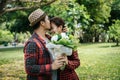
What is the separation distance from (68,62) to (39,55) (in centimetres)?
46

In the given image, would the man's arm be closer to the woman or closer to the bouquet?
the bouquet

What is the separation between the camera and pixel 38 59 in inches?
190

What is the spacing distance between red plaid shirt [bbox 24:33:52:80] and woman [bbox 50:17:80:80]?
0.33 m

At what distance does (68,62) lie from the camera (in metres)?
5.11

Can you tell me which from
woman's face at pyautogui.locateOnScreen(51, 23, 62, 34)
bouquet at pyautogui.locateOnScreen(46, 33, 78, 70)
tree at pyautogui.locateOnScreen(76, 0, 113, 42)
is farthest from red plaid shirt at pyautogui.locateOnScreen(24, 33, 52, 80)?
tree at pyautogui.locateOnScreen(76, 0, 113, 42)

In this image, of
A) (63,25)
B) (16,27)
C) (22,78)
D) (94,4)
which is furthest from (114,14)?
(63,25)

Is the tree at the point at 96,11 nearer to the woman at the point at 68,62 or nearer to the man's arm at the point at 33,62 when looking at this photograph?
the woman at the point at 68,62

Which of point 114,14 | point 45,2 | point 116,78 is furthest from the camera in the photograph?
point 114,14

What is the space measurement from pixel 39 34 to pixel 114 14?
65.5 metres

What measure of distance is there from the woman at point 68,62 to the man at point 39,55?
1.01ft

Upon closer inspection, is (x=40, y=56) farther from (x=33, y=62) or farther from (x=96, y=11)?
(x=96, y=11)

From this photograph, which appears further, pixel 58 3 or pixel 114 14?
pixel 114 14

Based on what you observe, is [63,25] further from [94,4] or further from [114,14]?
[114,14]

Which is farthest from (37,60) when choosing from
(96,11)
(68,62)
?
(96,11)
